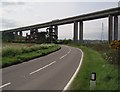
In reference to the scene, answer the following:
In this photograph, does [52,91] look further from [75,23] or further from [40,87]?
[75,23]

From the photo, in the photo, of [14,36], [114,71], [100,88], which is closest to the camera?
[100,88]

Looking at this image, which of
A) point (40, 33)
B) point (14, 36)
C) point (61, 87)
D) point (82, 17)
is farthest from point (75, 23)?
point (61, 87)

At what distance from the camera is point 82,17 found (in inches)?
3632

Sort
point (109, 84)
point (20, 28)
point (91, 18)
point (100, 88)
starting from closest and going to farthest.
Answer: point (100, 88), point (109, 84), point (91, 18), point (20, 28)

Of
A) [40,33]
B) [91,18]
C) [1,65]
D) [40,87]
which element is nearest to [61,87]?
[40,87]

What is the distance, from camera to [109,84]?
35.9ft

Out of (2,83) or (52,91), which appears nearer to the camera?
(52,91)

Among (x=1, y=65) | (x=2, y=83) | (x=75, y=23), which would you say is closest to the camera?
(x=2, y=83)

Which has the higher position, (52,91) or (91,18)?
(91,18)

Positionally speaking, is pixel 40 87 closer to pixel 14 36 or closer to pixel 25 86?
pixel 25 86

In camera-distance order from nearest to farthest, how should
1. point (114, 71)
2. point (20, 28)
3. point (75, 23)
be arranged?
1. point (114, 71)
2. point (75, 23)
3. point (20, 28)

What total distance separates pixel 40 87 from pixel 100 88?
264 cm

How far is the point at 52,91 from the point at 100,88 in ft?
6.31

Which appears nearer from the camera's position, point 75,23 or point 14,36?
point 75,23
